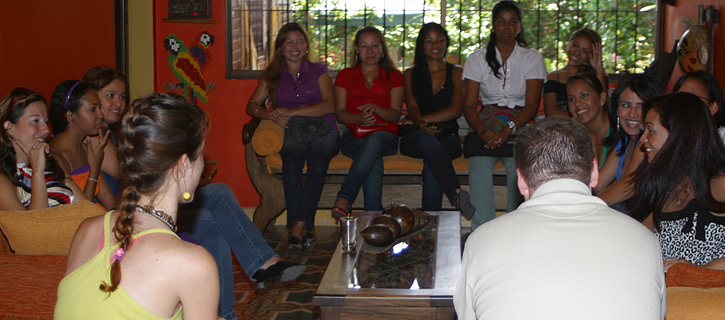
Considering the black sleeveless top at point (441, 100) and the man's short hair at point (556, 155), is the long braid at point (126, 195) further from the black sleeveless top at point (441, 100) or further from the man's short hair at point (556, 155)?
the black sleeveless top at point (441, 100)

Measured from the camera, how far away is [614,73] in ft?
18.6

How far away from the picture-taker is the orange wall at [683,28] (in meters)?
4.73

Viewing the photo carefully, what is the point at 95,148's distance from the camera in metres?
3.30

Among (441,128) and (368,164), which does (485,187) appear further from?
(368,164)

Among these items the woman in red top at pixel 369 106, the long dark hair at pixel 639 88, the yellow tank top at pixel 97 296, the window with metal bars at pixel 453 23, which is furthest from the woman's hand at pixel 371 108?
the yellow tank top at pixel 97 296

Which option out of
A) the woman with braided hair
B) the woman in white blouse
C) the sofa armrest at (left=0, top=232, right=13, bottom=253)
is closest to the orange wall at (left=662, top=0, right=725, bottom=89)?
the woman in white blouse

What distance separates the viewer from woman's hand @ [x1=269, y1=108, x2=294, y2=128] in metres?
4.78

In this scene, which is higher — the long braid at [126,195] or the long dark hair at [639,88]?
the long dark hair at [639,88]

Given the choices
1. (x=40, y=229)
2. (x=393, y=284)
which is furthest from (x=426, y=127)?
(x=40, y=229)

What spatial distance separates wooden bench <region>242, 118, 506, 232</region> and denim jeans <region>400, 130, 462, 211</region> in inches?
4.1

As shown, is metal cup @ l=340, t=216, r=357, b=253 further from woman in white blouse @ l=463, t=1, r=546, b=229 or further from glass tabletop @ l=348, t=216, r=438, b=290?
woman in white blouse @ l=463, t=1, r=546, b=229

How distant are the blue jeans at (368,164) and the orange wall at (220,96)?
115 centimetres

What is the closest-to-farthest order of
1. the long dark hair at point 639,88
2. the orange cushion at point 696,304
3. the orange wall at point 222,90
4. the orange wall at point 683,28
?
the orange cushion at point 696,304, the long dark hair at point 639,88, the orange wall at point 683,28, the orange wall at point 222,90

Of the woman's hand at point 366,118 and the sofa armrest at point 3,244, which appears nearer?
the sofa armrest at point 3,244
